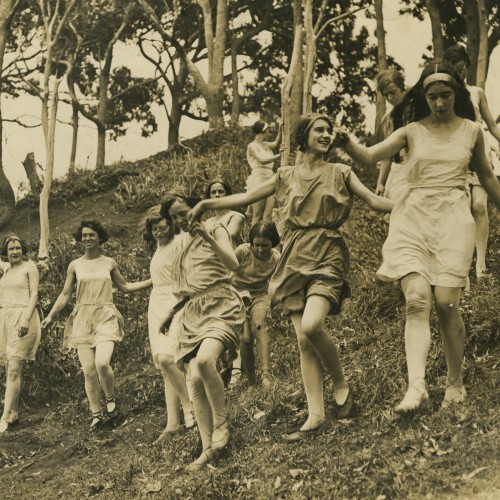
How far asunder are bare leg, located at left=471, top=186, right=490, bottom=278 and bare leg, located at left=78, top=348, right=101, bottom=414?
3897 mm

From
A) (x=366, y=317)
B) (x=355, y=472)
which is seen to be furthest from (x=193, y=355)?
(x=366, y=317)

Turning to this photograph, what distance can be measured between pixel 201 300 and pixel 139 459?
4.74 feet

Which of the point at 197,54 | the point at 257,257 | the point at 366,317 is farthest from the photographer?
the point at 197,54

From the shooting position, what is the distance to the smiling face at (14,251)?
10391 mm

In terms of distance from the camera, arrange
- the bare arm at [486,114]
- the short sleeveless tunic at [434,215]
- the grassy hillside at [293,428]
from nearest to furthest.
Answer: the grassy hillside at [293,428] → the short sleeveless tunic at [434,215] → the bare arm at [486,114]

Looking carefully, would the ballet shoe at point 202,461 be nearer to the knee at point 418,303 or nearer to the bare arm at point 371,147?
the knee at point 418,303

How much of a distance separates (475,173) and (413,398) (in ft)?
11.7

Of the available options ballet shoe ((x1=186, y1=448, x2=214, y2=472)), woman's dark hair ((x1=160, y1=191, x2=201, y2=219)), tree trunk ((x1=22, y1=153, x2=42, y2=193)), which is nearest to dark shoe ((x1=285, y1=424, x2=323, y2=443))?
ballet shoe ((x1=186, y1=448, x2=214, y2=472))

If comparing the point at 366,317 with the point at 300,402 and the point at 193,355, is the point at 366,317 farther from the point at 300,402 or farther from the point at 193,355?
the point at 193,355

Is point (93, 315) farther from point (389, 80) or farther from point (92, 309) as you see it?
point (389, 80)

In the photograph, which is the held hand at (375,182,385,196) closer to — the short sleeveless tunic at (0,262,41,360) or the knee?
the knee

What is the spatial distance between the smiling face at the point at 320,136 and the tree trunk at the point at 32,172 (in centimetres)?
1502

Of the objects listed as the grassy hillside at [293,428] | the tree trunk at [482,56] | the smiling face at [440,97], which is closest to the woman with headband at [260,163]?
the grassy hillside at [293,428]

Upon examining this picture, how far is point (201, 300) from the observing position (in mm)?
6773
